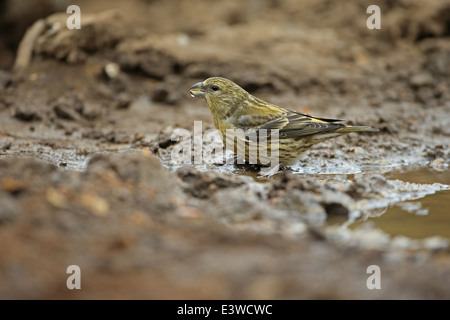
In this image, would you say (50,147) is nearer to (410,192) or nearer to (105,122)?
(105,122)

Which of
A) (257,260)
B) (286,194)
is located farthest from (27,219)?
(286,194)

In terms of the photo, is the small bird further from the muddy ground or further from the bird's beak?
the muddy ground

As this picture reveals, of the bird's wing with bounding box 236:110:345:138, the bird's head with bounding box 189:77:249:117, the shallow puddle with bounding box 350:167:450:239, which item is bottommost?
the shallow puddle with bounding box 350:167:450:239

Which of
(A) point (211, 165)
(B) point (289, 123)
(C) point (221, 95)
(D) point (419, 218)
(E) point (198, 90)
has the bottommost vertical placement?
(D) point (419, 218)

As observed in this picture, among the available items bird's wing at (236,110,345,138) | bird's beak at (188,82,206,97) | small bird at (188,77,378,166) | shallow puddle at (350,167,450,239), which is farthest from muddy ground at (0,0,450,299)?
bird's beak at (188,82,206,97)

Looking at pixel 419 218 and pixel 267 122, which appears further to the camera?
pixel 267 122

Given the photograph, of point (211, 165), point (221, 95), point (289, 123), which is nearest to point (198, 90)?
point (221, 95)

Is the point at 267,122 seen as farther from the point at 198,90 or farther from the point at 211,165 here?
the point at 198,90
